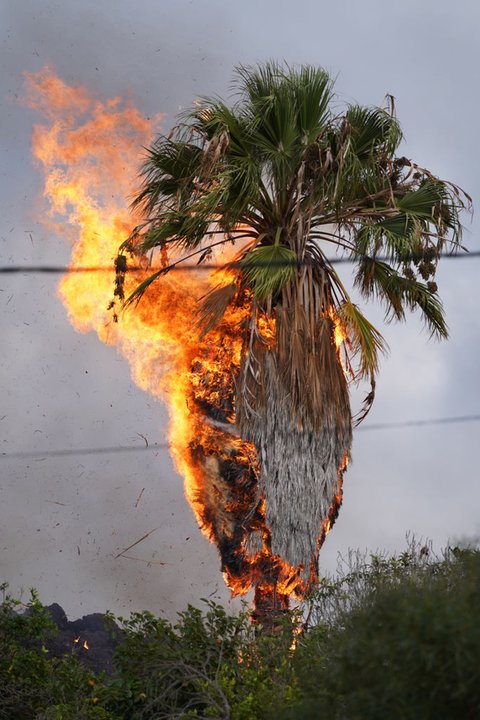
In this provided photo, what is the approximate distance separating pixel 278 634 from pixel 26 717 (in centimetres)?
365

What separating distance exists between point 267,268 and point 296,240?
1.17 meters

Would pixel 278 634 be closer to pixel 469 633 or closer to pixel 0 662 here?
pixel 0 662

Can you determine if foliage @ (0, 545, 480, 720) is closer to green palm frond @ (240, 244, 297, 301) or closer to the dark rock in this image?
the dark rock

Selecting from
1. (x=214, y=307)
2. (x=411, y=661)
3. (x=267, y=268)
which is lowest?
(x=411, y=661)

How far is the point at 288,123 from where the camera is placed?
18.9 m

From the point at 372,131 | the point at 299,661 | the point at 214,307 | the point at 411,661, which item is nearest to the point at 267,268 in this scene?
the point at 214,307

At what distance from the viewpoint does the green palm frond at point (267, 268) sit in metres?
18.2

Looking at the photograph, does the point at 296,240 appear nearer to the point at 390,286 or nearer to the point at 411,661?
the point at 390,286

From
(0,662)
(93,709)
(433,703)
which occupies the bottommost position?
(433,703)

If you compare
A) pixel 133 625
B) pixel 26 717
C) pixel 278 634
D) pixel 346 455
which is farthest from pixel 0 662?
pixel 346 455

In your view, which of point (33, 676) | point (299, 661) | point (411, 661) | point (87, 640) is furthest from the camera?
point (87, 640)

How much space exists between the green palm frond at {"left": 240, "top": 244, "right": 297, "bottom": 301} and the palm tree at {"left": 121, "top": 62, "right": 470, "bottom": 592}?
0.07 ft

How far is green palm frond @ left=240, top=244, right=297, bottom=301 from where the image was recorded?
18219mm

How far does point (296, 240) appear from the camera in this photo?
1928 centimetres
